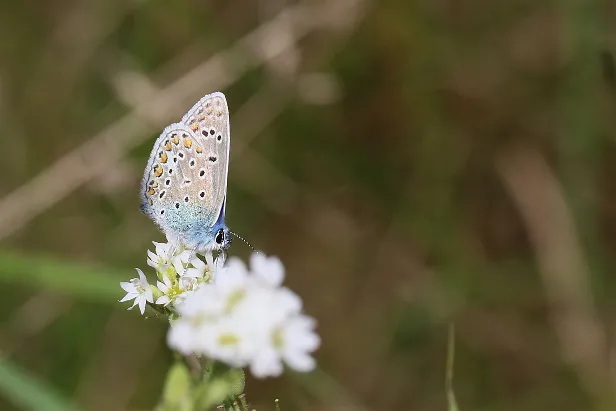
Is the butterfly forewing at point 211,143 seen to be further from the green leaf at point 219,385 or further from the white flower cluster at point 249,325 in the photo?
the green leaf at point 219,385

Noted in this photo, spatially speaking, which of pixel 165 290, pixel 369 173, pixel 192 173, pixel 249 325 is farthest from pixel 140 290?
pixel 369 173

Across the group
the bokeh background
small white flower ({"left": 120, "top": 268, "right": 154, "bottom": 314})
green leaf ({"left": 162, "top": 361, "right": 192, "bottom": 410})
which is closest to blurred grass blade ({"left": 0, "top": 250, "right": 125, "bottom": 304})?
small white flower ({"left": 120, "top": 268, "right": 154, "bottom": 314})

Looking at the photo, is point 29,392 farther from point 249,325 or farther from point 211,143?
point 211,143

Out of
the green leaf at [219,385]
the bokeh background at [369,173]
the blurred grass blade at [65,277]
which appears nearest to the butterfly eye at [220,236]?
the blurred grass blade at [65,277]

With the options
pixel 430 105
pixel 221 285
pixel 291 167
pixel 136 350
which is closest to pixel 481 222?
pixel 430 105

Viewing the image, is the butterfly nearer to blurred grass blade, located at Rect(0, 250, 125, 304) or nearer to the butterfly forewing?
the butterfly forewing

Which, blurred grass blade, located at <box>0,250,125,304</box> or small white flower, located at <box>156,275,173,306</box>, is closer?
small white flower, located at <box>156,275,173,306</box>

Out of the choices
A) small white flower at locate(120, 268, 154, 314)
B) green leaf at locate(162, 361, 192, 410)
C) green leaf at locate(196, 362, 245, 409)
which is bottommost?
green leaf at locate(162, 361, 192, 410)
